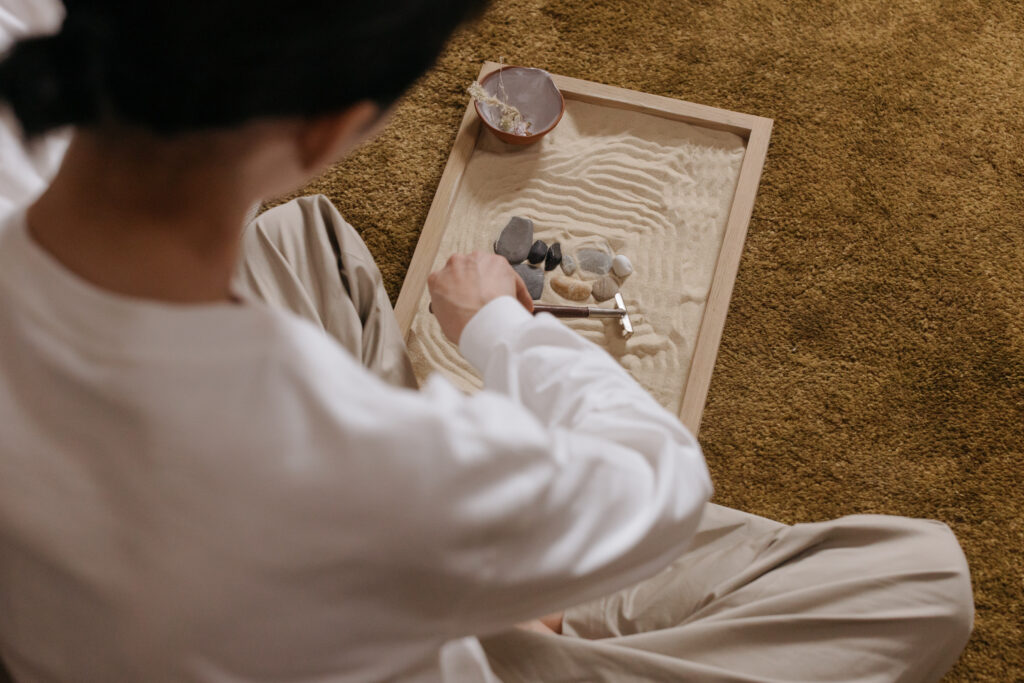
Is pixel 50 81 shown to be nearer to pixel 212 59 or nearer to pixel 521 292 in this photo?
pixel 212 59

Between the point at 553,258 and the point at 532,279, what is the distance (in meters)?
0.06

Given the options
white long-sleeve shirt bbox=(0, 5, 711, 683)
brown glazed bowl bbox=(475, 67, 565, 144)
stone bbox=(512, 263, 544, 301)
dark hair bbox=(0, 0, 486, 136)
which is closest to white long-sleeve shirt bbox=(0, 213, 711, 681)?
white long-sleeve shirt bbox=(0, 5, 711, 683)

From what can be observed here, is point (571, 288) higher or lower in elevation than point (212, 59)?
lower

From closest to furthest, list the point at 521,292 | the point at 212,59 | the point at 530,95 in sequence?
1. the point at 212,59
2. the point at 521,292
3. the point at 530,95

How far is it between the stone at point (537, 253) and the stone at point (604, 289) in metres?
0.10

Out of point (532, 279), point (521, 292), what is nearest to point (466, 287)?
point (521, 292)

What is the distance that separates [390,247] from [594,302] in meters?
0.45

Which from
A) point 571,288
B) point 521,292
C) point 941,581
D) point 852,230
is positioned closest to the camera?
point 941,581

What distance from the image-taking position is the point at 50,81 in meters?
0.45

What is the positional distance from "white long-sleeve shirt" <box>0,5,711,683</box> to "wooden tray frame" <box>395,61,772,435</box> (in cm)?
79

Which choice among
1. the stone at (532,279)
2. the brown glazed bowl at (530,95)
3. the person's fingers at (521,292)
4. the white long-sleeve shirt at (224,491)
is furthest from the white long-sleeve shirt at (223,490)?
the brown glazed bowl at (530,95)

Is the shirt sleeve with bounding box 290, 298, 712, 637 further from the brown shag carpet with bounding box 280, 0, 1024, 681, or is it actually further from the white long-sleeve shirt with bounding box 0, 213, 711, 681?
the brown shag carpet with bounding box 280, 0, 1024, 681

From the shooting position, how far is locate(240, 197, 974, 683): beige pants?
84 cm

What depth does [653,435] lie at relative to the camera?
0.71 meters
